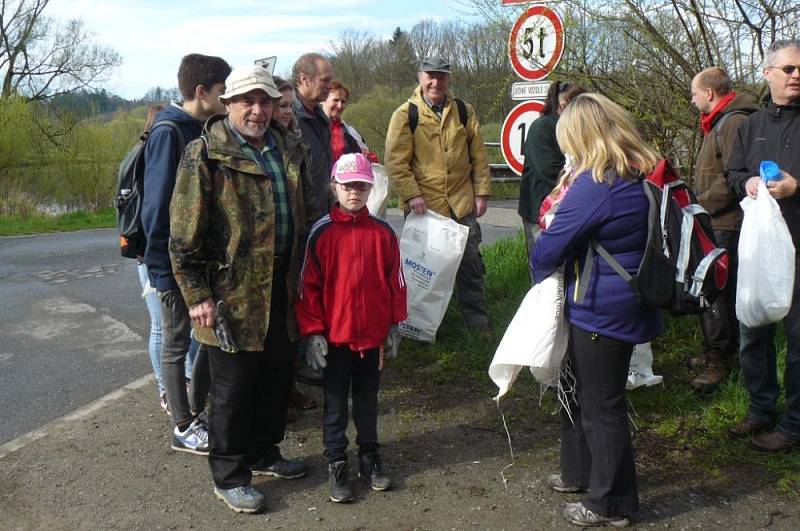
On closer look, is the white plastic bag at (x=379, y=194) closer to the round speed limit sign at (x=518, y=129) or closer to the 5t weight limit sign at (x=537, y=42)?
the round speed limit sign at (x=518, y=129)

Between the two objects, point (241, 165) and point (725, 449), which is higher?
point (241, 165)

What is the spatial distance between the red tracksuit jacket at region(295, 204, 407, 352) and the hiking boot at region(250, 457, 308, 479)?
0.74 meters

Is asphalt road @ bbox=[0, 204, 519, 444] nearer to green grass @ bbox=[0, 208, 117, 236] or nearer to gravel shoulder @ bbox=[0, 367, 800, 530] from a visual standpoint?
gravel shoulder @ bbox=[0, 367, 800, 530]

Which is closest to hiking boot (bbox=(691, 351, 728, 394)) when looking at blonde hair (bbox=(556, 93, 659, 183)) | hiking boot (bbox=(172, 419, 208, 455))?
blonde hair (bbox=(556, 93, 659, 183))

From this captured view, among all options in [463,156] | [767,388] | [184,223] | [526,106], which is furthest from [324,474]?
[526,106]

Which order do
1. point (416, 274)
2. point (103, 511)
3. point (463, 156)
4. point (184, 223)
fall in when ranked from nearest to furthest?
point (184, 223) < point (103, 511) < point (416, 274) < point (463, 156)

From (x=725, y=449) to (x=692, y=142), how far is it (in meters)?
2.74

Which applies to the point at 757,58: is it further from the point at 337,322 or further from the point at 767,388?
the point at 337,322

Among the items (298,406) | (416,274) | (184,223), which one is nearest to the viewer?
(184,223)

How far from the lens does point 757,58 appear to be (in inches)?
223

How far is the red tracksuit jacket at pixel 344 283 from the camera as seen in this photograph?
3676 millimetres

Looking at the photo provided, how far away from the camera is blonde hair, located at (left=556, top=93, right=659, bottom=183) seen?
3.13 meters

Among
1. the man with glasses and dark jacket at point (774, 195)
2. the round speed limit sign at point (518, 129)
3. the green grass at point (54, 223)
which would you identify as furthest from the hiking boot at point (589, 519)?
the green grass at point (54, 223)

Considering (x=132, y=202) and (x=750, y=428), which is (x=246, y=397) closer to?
(x=132, y=202)
